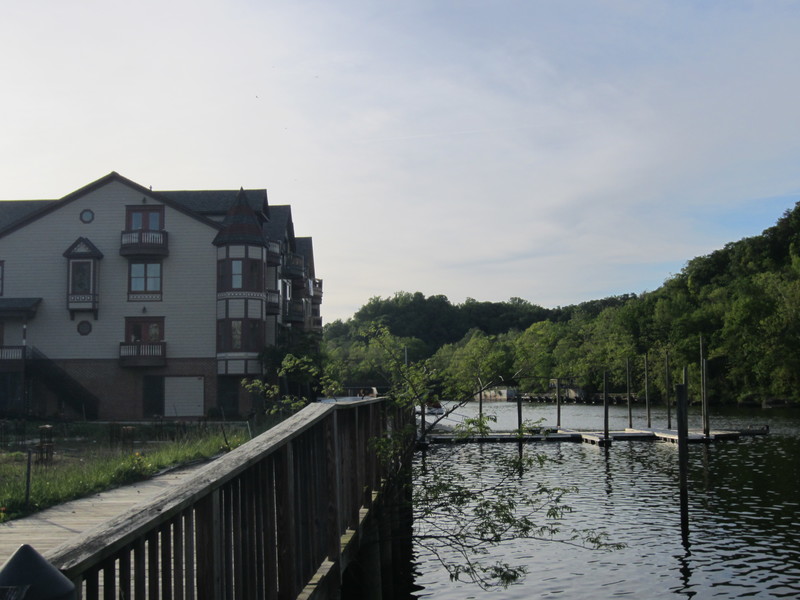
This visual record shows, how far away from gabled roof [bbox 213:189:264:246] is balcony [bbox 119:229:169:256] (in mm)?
2766

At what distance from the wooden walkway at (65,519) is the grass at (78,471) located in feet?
1.11

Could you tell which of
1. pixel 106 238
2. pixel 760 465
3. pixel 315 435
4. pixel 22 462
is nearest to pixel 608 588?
pixel 315 435

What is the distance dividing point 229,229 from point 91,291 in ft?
26.8

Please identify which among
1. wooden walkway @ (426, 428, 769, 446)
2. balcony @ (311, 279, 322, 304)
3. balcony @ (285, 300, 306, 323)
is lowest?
wooden walkway @ (426, 428, 769, 446)

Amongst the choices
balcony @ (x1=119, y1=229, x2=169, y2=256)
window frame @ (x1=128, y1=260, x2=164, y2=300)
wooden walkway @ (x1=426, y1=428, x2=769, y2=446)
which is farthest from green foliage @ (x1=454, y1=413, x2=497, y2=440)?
window frame @ (x1=128, y1=260, x2=164, y2=300)

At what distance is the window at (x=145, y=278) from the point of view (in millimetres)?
45906

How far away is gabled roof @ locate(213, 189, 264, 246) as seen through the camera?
45188mm

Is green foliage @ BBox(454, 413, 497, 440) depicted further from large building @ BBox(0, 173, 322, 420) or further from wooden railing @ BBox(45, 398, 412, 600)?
large building @ BBox(0, 173, 322, 420)

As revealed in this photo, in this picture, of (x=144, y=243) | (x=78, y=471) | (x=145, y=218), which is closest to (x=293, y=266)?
(x=145, y=218)

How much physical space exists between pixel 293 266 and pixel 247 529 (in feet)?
170

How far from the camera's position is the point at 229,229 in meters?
45.4

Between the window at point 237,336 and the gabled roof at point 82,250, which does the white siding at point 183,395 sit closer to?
the window at point 237,336

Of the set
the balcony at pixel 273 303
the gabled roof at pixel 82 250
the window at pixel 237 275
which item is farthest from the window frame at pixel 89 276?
the balcony at pixel 273 303

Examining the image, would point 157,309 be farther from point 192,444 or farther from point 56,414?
point 192,444
